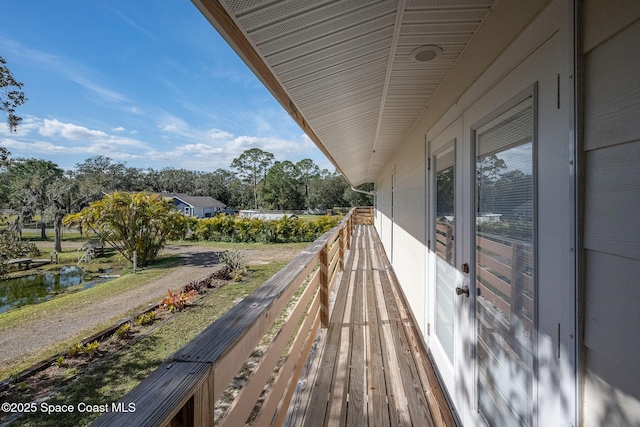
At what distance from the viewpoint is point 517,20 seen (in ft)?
3.67

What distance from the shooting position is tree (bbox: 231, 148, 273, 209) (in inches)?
1844

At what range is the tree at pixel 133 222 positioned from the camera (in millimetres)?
9984

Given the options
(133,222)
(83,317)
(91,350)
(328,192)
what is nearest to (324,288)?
(91,350)

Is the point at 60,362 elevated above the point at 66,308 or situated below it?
above

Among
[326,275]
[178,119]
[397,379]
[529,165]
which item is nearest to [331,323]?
[326,275]

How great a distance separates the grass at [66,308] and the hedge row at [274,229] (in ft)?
17.3

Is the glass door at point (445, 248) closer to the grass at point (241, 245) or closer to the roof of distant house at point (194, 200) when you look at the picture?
the grass at point (241, 245)

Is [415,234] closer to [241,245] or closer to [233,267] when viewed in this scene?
[233,267]

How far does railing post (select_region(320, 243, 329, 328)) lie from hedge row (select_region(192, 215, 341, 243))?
479 inches

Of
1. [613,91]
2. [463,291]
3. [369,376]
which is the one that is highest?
[613,91]

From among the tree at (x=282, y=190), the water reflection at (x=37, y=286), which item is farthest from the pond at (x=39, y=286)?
the tree at (x=282, y=190)

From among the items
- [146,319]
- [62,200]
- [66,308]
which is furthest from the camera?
[62,200]

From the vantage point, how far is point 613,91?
67 cm

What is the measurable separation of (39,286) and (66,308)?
468cm
